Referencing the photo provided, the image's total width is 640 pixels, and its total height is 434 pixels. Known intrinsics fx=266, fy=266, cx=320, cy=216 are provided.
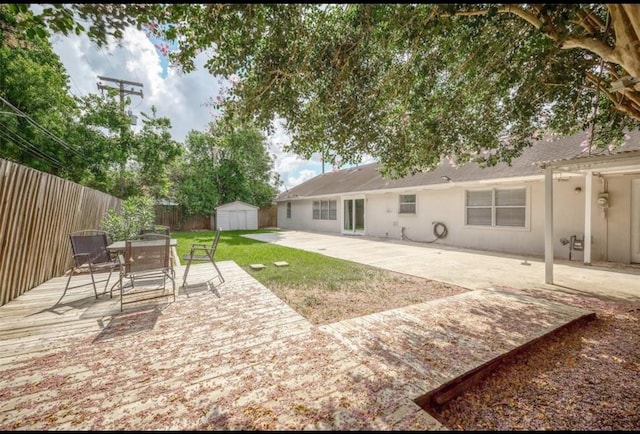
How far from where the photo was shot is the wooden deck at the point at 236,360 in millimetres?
1891

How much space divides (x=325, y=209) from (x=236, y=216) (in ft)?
A: 25.4

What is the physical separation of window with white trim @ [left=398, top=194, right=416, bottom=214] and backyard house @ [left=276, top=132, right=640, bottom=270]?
48 mm

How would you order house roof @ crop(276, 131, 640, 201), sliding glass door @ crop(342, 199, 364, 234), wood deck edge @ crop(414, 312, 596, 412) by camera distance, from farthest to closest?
1. sliding glass door @ crop(342, 199, 364, 234)
2. house roof @ crop(276, 131, 640, 201)
3. wood deck edge @ crop(414, 312, 596, 412)

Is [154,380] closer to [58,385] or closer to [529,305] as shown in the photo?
[58,385]

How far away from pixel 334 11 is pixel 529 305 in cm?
A: 519

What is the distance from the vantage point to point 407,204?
12.7m

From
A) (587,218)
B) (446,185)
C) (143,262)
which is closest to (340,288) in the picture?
(143,262)

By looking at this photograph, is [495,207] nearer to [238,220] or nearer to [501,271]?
[501,271]

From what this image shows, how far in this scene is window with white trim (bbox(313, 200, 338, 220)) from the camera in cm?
1716

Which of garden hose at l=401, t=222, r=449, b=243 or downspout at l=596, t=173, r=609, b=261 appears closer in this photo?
downspout at l=596, t=173, r=609, b=261

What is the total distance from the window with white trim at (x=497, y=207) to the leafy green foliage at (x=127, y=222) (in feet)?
36.0

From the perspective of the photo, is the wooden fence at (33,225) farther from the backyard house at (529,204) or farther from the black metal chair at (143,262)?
the backyard house at (529,204)

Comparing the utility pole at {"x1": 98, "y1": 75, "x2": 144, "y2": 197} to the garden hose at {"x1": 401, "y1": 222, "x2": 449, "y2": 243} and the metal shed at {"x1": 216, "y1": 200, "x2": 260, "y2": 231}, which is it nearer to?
the metal shed at {"x1": 216, "y1": 200, "x2": 260, "y2": 231}

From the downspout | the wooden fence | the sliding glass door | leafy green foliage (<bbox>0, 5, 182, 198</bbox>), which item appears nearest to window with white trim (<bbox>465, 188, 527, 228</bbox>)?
the downspout
